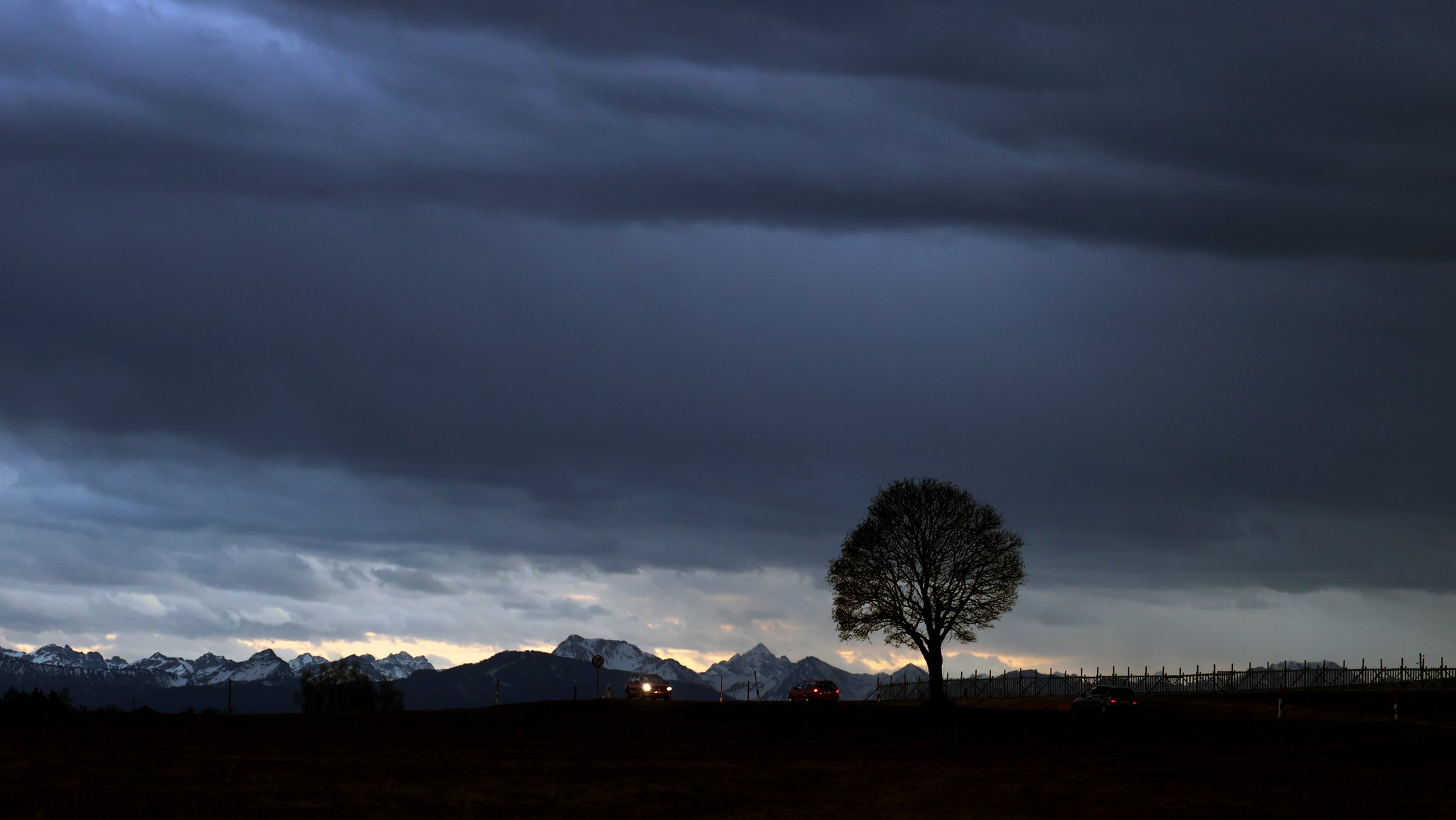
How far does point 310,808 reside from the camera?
41.0 meters

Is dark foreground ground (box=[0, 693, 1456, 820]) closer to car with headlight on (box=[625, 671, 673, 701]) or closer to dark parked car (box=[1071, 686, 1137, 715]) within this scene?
dark parked car (box=[1071, 686, 1137, 715])

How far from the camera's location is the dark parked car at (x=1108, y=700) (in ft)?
330

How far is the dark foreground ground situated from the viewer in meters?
43.2

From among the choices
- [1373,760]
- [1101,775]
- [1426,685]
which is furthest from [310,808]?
[1426,685]

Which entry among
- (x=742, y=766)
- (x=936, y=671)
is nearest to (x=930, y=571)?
(x=936, y=671)

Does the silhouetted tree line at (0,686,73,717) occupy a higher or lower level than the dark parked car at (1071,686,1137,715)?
higher

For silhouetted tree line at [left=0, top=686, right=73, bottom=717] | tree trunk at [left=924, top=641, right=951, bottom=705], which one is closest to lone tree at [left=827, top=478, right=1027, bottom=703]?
tree trunk at [left=924, top=641, right=951, bottom=705]

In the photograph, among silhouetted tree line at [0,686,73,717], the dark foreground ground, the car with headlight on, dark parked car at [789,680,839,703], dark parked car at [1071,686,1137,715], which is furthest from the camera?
the car with headlight on

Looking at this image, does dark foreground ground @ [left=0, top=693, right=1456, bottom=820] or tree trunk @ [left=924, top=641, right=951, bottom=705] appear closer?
dark foreground ground @ [left=0, top=693, right=1456, bottom=820]

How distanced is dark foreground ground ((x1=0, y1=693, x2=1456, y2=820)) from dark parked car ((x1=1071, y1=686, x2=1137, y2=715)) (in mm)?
3542

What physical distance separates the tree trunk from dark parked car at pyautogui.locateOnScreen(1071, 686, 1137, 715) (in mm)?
10384

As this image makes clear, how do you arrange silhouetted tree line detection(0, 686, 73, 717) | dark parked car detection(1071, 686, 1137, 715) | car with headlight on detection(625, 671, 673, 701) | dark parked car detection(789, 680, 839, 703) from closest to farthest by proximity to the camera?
silhouetted tree line detection(0, 686, 73, 717) < dark parked car detection(1071, 686, 1137, 715) < dark parked car detection(789, 680, 839, 703) < car with headlight on detection(625, 671, 673, 701)

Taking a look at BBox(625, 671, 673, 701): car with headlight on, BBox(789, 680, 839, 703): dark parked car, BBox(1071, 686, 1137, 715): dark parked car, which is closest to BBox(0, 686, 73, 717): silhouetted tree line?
BBox(625, 671, 673, 701): car with headlight on

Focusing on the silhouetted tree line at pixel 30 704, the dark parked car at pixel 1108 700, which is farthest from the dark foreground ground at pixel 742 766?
the dark parked car at pixel 1108 700
